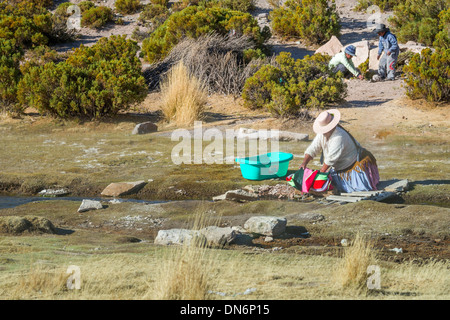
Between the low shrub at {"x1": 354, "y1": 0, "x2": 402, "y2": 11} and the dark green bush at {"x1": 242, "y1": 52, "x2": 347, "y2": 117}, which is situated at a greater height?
the low shrub at {"x1": 354, "y1": 0, "x2": 402, "y2": 11}

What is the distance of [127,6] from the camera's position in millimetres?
28406

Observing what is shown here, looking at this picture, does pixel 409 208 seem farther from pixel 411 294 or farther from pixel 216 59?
pixel 216 59

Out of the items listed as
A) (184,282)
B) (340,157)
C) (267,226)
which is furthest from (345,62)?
(184,282)

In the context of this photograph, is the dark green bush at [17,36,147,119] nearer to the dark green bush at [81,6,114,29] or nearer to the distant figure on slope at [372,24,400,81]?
the distant figure on slope at [372,24,400,81]

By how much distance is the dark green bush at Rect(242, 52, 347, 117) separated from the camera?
45.0 ft

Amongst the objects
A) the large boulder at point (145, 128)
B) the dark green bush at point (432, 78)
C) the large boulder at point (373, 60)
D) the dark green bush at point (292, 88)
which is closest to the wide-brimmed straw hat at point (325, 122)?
the dark green bush at point (292, 88)

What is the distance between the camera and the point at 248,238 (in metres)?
6.66

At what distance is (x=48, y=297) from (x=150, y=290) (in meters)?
0.76

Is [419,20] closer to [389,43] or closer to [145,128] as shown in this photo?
[389,43]

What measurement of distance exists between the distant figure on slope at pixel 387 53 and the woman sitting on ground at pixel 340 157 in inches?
380

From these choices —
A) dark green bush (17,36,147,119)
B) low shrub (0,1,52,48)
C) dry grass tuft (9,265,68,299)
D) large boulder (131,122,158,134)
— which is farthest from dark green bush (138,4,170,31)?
dry grass tuft (9,265,68,299)

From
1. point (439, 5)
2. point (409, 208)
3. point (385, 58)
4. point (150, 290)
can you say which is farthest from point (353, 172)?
point (439, 5)

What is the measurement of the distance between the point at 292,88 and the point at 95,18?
1539cm

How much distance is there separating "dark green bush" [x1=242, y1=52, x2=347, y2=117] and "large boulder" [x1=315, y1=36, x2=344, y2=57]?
185 inches
